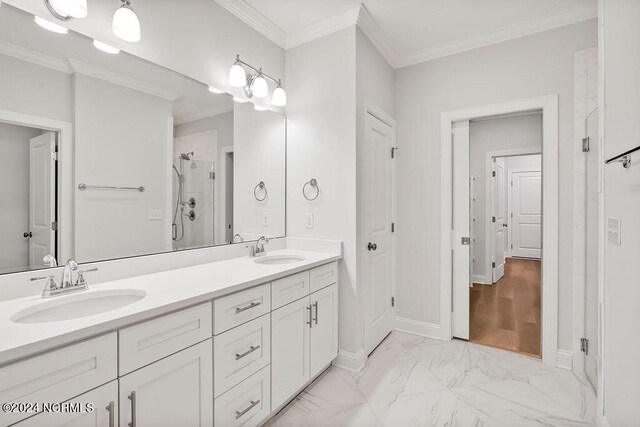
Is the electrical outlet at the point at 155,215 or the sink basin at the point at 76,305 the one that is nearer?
the sink basin at the point at 76,305

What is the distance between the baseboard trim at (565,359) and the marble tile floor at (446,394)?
5 cm

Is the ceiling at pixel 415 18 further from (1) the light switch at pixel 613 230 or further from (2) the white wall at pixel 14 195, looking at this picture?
(1) the light switch at pixel 613 230

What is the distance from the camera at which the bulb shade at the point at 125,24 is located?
58.0 inches

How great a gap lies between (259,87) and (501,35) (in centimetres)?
208

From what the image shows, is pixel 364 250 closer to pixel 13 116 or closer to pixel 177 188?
pixel 177 188

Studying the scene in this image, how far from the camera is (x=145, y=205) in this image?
1.71m

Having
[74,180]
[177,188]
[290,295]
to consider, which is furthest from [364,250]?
[74,180]

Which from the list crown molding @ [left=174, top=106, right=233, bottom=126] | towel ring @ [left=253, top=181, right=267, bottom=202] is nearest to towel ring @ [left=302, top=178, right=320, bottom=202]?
towel ring @ [left=253, top=181, right=267, bottom=202]

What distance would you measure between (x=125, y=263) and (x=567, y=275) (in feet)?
9.98

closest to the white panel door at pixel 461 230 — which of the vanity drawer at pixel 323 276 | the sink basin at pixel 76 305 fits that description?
the vanity drawer at pixel 323 276

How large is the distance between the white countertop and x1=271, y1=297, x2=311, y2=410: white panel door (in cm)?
25

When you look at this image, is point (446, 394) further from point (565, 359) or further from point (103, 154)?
point (103, 154)

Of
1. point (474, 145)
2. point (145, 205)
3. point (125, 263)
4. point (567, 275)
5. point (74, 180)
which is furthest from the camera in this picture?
point (474, 145)

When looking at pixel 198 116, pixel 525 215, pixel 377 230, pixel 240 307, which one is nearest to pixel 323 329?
pixel 240 307
